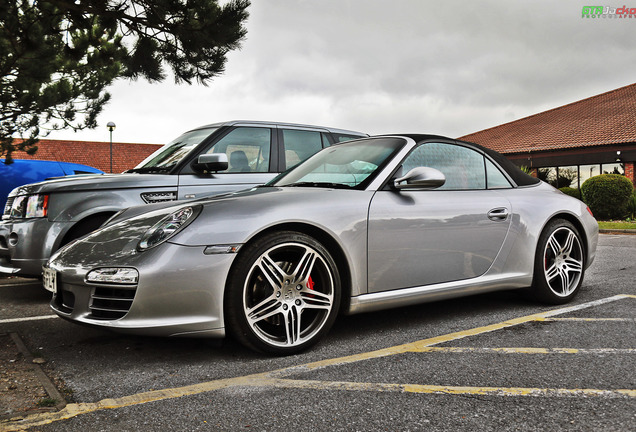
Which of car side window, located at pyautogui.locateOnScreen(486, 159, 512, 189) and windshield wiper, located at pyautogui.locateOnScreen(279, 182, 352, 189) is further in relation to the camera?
car side window, located at pyautogui.locateOnScreen(486, 159, 512, 189)

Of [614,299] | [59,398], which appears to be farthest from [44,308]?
[614,299]

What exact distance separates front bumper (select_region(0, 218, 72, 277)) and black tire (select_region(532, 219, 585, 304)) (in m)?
4.14

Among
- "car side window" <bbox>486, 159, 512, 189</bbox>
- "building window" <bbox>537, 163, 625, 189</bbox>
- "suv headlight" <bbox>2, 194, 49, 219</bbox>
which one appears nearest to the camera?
"car side window" <bbox>486, 159, 512, 189</bbox>

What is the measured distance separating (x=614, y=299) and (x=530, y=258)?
1.10 meters

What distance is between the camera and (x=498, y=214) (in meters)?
4.28

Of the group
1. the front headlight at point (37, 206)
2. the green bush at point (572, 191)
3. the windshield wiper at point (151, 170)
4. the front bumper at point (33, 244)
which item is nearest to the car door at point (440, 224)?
the windshield wiper at point (151, 170)

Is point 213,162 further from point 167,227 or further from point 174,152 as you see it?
point 167,227

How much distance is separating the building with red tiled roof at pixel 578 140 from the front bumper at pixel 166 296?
2285 centimetres

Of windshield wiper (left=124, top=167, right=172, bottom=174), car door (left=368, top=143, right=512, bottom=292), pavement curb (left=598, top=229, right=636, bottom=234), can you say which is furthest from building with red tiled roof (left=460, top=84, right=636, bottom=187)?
windshield wiper (left=124, top=167, right=172, bottom=174)

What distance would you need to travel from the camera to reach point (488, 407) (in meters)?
2.52

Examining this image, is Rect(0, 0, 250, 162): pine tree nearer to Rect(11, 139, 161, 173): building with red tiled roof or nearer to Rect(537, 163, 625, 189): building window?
Rect(11, 139, 161, 173): building with red tiled roof

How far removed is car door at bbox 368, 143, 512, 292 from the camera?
368cm

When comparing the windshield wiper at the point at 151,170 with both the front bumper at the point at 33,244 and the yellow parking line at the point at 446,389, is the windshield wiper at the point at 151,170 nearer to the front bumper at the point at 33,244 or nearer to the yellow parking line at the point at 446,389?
the front bumper at the point at 33,244

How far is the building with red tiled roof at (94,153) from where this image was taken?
28.4 metres
